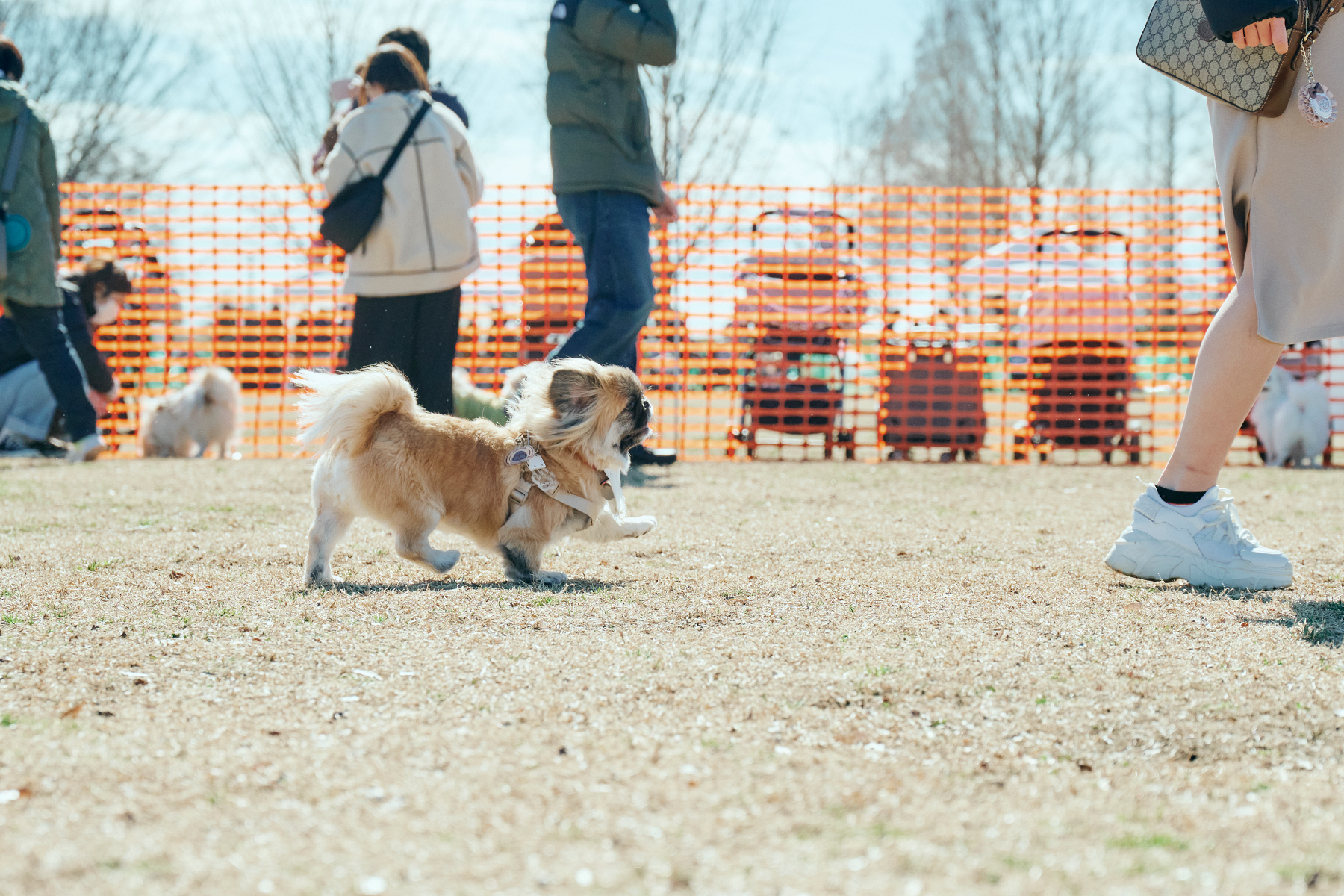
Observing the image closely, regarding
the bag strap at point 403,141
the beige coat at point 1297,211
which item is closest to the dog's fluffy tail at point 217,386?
the bag strap at point 403,141

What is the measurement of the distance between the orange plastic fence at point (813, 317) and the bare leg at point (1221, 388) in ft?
17.3

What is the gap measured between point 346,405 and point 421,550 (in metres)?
0.48

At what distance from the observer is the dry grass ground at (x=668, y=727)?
151cm

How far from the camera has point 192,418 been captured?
8344 mm

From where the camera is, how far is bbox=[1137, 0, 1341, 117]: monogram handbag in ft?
9.93

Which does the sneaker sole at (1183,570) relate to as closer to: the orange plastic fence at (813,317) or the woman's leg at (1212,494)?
the woman's leg at (1212,494)

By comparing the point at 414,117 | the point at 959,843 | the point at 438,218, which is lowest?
the point at 959,843

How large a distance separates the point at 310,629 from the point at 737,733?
1.25m

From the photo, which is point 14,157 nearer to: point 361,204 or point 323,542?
point 361,204

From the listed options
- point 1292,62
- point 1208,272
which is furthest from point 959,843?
point 1208,272

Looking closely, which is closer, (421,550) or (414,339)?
(421,550)

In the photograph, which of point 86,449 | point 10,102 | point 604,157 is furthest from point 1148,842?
point 86,449

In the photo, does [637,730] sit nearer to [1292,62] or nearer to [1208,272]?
[1292,62]

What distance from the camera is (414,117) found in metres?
5.17
